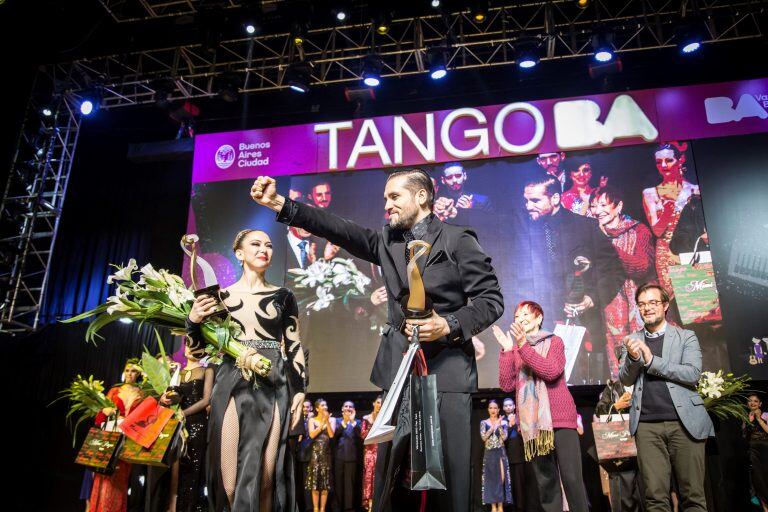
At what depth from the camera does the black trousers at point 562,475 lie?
162 inches

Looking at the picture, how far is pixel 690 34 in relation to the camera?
8398 mm

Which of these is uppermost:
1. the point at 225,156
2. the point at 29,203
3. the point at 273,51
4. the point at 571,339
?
the point at 273,51

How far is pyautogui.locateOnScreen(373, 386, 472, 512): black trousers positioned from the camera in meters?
1.99

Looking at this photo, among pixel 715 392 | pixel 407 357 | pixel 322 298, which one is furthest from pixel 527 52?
pixel 407 357

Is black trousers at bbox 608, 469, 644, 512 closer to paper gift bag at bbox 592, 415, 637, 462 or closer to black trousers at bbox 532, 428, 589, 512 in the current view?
paper gift bag at bbox 592, 415, 637, 462

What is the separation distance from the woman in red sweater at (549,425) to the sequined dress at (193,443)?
2983 mm

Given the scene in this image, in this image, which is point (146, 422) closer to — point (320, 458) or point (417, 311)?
point (417, 311)

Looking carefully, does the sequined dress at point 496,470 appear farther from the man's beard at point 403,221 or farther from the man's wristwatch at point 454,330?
the man's wristwatch at point 454,330

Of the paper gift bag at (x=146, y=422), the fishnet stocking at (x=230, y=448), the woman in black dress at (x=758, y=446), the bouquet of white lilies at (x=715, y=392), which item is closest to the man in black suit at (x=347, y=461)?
the paper gift bag at (x=146, y=422)

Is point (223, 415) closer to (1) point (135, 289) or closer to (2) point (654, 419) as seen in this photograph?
(1) point (135, 289)

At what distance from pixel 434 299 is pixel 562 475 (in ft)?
8.57

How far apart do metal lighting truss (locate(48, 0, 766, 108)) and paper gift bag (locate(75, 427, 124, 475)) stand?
20.3 feet

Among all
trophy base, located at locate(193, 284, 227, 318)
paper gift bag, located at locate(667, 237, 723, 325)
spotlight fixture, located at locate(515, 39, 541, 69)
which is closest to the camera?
trophy base, located at locate(193, 284, 227, 318)

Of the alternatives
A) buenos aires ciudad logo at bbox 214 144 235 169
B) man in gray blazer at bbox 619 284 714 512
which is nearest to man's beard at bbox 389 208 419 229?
man in gray blazer at bbox 619 284 714 512
